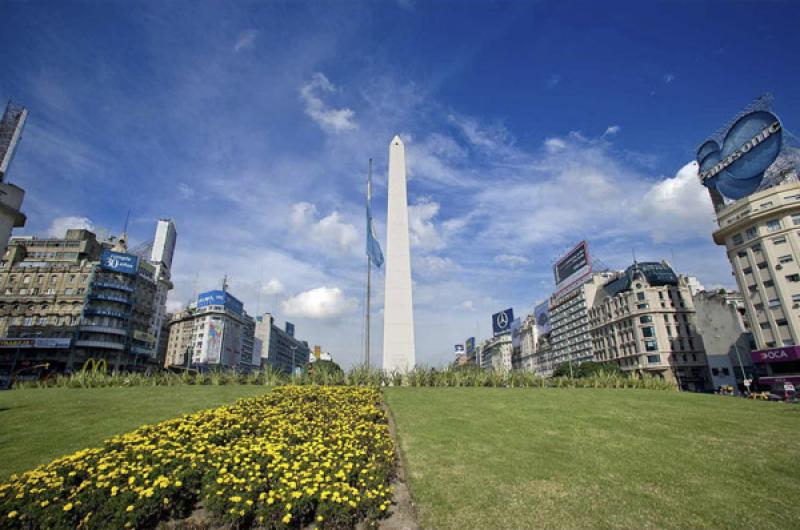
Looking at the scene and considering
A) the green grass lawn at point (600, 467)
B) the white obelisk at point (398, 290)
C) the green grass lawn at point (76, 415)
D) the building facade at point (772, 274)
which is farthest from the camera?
the building facade at point (772, 274)

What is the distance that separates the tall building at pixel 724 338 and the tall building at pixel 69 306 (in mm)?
102561

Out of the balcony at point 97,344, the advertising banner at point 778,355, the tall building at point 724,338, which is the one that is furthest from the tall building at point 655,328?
the balcony at point 97,344

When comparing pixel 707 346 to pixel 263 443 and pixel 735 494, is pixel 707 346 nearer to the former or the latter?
pixel 735 494

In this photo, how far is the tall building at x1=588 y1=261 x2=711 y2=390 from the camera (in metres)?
68.4

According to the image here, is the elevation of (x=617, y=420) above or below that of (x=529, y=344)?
below

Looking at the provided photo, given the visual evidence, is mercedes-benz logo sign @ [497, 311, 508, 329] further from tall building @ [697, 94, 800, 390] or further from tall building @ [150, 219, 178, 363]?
tall building @ [150, 219, 178, 363]

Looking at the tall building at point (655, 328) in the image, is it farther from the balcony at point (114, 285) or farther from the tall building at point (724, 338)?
the balcony at point (114, 285)

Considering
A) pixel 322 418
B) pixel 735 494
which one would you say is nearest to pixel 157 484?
pixel 322 418

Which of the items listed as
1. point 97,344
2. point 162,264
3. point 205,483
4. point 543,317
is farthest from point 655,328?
point 162,264

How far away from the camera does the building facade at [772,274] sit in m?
43.8

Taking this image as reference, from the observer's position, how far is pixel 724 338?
211 ft

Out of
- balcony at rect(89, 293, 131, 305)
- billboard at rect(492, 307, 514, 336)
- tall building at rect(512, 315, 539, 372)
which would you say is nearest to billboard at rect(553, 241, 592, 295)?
tall building at rect(512, 315, 539, 372)

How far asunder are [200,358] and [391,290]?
10484 cm

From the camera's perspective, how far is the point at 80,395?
47.9 feet
